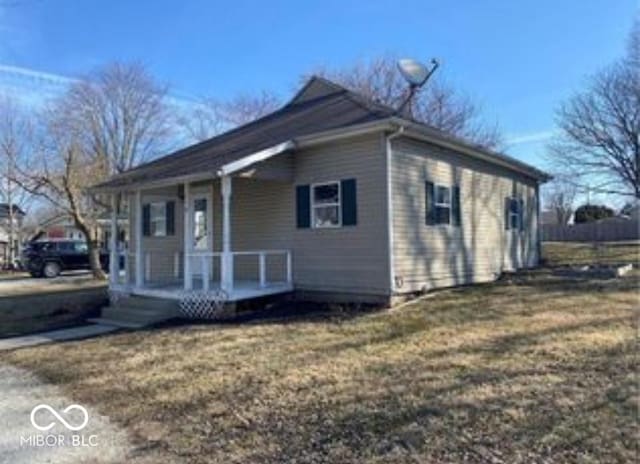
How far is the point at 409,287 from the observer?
12.8 m

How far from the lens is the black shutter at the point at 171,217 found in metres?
16.9

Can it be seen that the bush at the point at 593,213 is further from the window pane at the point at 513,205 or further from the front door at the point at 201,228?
the front door at the point at 201,228

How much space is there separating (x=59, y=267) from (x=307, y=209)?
21.5 meters

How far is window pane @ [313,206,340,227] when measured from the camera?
13047 millimetres

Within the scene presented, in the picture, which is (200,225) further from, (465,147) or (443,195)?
(465,147)

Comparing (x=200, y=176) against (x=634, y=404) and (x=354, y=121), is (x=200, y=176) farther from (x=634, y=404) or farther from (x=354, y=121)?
(x=634, y=404)

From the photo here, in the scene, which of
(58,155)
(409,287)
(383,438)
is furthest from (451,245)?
(58,155)

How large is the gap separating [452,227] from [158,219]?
8051 mm

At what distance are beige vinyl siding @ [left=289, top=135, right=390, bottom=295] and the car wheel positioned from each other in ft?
68.4

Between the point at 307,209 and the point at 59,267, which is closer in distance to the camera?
the point at 307,209

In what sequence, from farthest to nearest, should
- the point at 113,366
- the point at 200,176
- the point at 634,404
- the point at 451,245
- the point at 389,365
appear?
the point at 451,245
the point at 200,176
the point at 113,366
the point at 389,365
the point at 634,404

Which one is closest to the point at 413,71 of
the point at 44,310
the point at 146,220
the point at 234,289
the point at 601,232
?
the point at 234,289

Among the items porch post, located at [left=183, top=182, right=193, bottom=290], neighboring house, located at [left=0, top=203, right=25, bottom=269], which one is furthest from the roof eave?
neighboring house, located at [left=0, top=203, right=25, bottom=269]

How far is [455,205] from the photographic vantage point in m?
14.9
